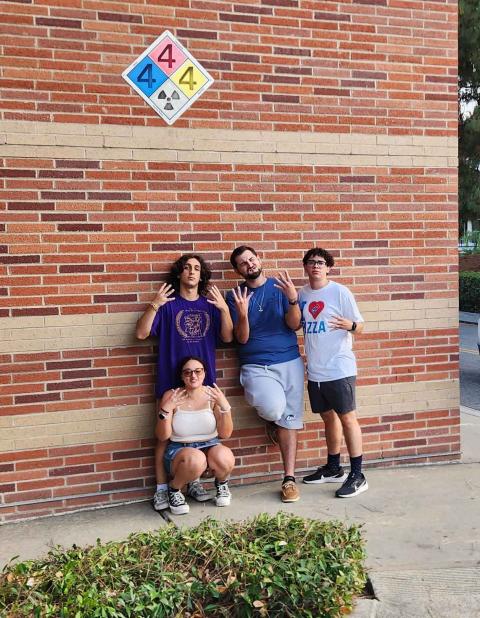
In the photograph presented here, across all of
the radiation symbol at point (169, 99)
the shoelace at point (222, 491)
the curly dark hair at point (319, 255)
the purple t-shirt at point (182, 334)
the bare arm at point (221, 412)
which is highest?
the radiation symbol at point (169, 99)

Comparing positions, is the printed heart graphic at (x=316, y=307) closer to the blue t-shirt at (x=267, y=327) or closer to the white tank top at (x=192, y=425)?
the blue t-shirt at (x=267, y=327)

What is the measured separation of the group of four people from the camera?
505 centimetres

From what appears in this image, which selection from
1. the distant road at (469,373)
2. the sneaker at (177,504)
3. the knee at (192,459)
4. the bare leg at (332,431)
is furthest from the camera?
the distant road at (469,373)

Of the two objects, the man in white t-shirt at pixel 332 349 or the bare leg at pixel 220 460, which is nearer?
the bare leg at pixel 220 460

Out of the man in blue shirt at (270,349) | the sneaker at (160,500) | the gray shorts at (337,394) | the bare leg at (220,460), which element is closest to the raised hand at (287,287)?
the man in blue shirt at (270,349)

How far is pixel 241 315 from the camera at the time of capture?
17.1 ft

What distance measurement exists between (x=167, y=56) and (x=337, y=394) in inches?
110

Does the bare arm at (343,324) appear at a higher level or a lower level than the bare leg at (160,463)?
higher

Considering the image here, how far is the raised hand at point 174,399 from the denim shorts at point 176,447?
10.8 inches

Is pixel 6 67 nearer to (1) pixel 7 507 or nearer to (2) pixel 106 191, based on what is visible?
(2) pixel 106 191

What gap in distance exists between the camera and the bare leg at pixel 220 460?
5027 mm

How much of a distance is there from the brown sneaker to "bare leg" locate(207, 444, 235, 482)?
0.43 metres

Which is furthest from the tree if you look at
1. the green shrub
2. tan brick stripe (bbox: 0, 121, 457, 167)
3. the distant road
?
tan brick stripe (bbox: 0, 121, 457, 167)

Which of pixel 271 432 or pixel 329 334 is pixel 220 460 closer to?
pixel 271 432
